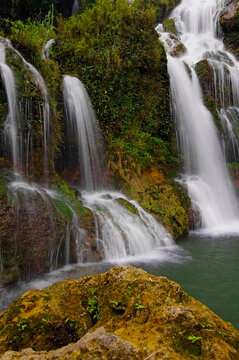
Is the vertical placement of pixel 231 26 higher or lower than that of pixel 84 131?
higher

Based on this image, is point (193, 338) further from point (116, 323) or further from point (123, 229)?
point (123, 229)

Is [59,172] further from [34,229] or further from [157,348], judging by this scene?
[157,348]

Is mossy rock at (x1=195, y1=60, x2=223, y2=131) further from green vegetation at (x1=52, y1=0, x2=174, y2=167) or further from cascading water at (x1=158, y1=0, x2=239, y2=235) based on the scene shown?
green vegetation at (x1=52, y1=0, x2=174, y2=167)

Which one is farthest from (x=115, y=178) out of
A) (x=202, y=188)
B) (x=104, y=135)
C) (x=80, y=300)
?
(x=80, y=300)

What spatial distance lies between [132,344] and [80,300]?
0.96 meters

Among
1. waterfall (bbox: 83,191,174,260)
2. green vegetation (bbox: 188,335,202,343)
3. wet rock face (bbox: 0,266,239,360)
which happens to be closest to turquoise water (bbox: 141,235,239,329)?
waterfall (bbox: 83,191,174,260)

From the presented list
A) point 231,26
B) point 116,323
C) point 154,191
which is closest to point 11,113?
point 154,191

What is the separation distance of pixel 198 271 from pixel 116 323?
385 centimetres

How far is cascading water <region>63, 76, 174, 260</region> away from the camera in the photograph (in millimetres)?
6016

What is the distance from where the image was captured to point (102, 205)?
6.84 m

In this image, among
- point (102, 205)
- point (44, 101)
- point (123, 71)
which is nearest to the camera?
point (44, 101)

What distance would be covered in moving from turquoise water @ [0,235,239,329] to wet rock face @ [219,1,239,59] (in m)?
18.1

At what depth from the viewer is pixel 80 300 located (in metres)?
2.30

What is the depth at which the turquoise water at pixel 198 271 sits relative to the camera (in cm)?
386
